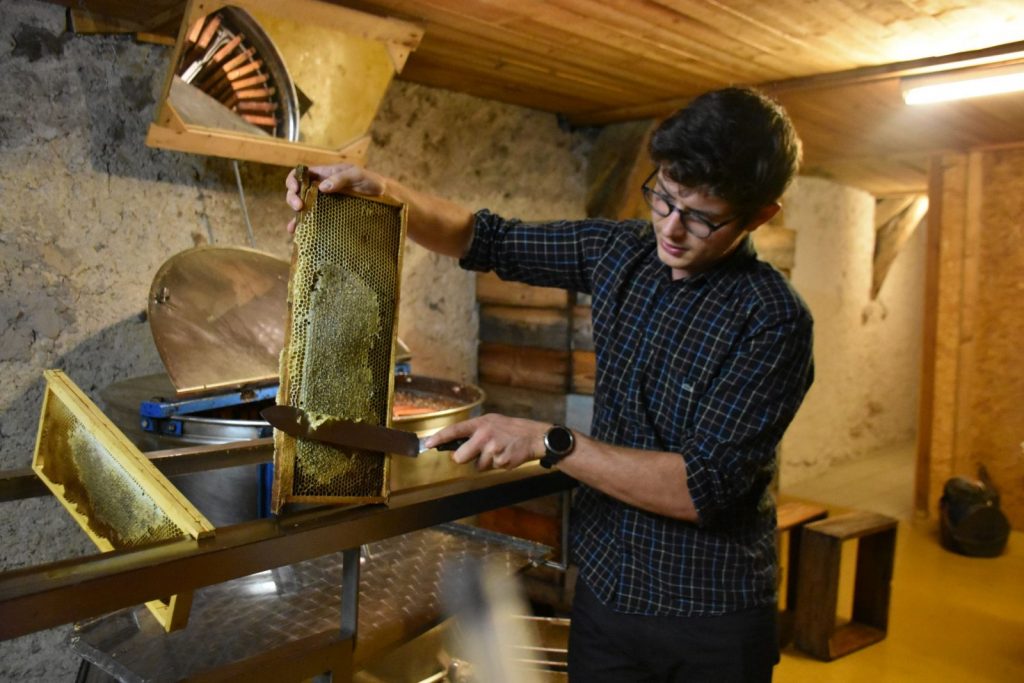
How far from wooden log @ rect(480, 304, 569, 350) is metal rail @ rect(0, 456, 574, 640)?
2560 mm

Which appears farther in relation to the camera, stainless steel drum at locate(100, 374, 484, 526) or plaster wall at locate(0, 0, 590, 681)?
plaster wall at locate(0, 0, 590, 681)

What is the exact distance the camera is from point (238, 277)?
116 inches

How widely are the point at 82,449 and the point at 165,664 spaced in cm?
47

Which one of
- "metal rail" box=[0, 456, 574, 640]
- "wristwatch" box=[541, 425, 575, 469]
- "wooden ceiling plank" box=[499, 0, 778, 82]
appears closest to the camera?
A: "metal rail" box=[0, 456, 574, 640]

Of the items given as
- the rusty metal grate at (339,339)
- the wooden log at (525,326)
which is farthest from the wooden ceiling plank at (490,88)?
the rusty metal grate at (339,339)

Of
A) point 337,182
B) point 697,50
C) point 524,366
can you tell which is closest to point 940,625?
point 524,366

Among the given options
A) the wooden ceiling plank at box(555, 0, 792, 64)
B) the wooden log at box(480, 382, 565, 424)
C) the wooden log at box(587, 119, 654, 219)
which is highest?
the wooden ceiling plank at box(555, 0, 792, 64)

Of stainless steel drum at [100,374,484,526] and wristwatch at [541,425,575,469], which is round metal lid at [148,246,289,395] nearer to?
stainless steel drum at [100,374,484,526]

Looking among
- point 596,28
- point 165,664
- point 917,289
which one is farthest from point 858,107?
point 917,289

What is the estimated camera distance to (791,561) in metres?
4.09

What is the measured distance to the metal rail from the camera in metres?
0.98

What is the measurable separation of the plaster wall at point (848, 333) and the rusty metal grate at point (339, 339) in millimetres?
5487

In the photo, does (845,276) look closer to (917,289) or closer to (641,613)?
(917,289)

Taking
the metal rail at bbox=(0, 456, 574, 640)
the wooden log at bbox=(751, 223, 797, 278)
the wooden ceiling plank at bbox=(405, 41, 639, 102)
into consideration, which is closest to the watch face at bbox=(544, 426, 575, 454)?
the metal rail at bbox=(0, 456, 574, 640)
